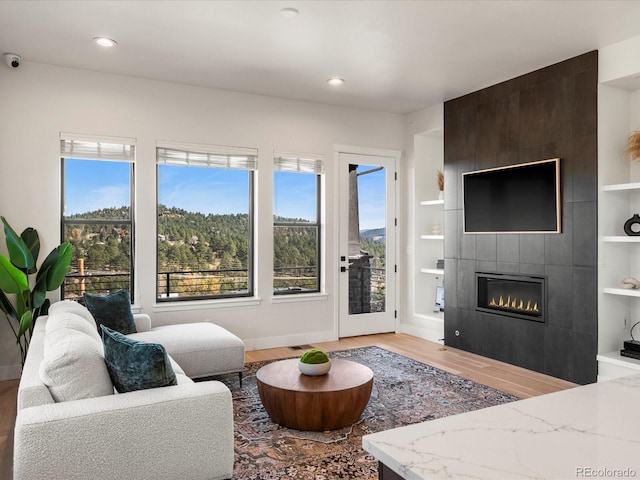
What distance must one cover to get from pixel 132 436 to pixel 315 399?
1.30 metres

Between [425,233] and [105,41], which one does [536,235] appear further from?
[105,41]

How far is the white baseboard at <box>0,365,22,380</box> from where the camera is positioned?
432 centimetres

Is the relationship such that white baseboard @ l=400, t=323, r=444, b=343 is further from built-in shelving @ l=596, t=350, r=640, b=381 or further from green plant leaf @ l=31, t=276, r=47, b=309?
green plant leaf @ l=31, t=276, r=47, b=309

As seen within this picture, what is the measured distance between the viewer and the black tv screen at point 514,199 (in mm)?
4492

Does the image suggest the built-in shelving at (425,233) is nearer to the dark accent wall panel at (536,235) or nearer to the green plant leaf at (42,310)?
the dark accent wall panel at (536,235)

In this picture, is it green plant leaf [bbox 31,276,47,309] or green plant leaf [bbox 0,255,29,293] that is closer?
green plant leaf [bbox 0,255,29,293]

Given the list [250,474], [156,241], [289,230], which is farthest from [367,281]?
[250,474]

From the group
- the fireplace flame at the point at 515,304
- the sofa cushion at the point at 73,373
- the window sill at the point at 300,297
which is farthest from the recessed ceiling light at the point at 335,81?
the sofa cushion at the point at 73,373

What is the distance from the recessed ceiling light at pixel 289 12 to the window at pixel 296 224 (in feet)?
7.26

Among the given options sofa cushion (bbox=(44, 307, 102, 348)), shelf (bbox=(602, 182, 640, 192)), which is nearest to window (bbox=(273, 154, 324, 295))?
sofa cushion (bbox=(44, 307, 102, 348))

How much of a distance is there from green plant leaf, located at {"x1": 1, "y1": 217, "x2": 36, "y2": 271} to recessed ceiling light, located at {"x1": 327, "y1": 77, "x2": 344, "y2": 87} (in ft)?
10.3

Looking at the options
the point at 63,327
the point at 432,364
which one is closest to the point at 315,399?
the point at 63,327

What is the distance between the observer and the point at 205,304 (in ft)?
16.9

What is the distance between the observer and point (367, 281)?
20.3 ft
